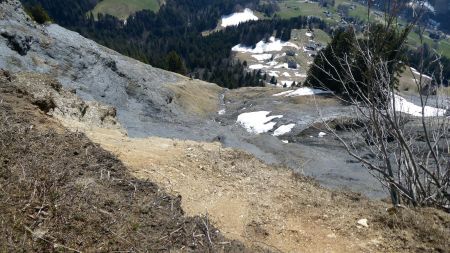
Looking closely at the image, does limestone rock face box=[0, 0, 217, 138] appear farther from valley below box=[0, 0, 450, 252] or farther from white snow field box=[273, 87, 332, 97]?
white snow field box=[273, 87, 332, 97]

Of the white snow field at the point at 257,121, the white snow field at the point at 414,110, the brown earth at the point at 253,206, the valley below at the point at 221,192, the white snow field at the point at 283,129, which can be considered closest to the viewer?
the valley below at the point at 221,192

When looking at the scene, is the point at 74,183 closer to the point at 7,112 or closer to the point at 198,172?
the point at 7,112

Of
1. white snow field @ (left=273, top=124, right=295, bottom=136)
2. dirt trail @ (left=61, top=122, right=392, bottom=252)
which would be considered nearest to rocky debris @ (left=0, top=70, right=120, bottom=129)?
dirt trail @ (left=61, top=122, right=392, bottom=252)

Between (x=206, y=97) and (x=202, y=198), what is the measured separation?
4602cm

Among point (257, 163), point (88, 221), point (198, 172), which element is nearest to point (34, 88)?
point (198, 172)

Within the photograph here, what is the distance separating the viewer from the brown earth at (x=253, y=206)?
768 centimetres

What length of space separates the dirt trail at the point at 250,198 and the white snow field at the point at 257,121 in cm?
2745

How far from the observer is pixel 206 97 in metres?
56.2

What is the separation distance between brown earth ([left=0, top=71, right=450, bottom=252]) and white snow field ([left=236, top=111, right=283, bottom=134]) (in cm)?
2775

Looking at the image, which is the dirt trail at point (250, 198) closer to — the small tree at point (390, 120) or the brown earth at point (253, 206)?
the brown earth at point (253, 206)

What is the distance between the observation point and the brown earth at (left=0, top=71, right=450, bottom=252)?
25.2 feet

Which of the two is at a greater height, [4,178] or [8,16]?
[4,178]

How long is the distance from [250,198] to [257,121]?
110ft

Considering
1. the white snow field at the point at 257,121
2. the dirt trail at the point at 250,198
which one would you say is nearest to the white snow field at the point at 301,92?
the white snow field at the point at 257,121
